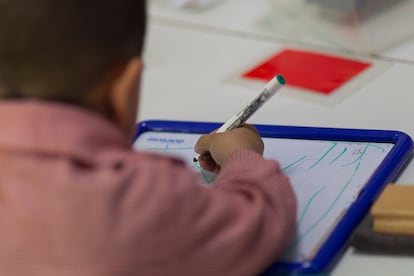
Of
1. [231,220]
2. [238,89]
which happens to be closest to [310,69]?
[238,89]

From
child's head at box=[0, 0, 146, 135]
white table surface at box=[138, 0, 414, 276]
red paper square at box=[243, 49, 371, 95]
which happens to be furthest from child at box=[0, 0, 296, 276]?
red paper square at box=[243, 49, 371, 95]

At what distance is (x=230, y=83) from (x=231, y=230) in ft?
1.39

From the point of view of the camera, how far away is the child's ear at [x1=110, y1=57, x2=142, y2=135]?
52cm

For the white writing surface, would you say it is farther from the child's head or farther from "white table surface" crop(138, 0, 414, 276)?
the child's head

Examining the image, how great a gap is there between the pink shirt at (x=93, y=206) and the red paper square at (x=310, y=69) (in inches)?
15.5

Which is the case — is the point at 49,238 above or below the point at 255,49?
below

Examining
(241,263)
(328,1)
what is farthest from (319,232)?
(328,1)

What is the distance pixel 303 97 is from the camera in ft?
2.92

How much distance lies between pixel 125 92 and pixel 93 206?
77 millimetres

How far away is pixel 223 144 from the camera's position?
27.4 inches

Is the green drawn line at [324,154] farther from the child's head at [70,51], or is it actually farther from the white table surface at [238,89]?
the child's head at [70,51]

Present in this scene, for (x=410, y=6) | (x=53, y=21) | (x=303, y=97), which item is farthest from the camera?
(x=410, y=6)

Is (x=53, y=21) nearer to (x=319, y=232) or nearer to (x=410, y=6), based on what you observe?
(x=319, y=232)

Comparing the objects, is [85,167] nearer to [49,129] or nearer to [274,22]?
[49,129]
